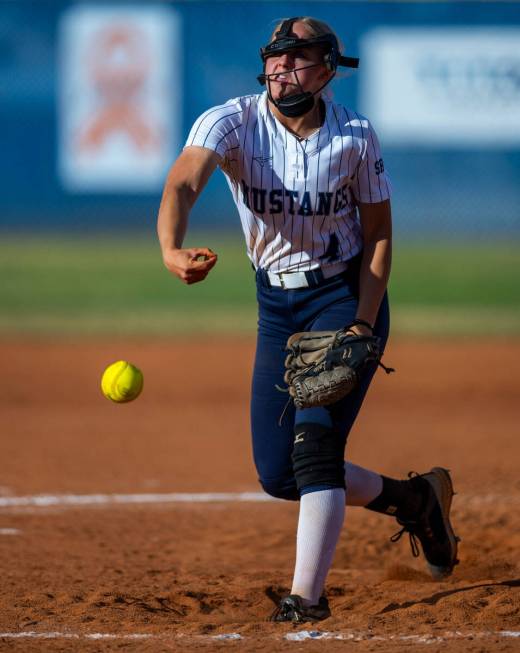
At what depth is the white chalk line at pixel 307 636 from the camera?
300cm

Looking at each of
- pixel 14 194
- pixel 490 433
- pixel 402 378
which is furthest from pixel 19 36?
pixel 490 433

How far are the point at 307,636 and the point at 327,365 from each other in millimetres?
787

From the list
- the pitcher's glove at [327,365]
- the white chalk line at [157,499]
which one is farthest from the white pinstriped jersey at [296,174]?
the white chalk line at [157,499]

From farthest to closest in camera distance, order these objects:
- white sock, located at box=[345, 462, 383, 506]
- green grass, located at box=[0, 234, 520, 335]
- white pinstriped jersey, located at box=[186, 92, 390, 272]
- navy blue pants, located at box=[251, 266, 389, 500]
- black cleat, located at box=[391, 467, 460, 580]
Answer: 1. green grass, located at box=[0, 234, 520, 335]
2. black cleat, located at box=[391, 467, 460, 580]
3. white sock, located at box=[345, 462, 383, 506]
4. navy blue pants, located at box=[251, 266, 389, 500]
5. white pinstriped jersey, located at box=[186, 92, 390, 272]

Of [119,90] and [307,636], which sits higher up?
[119,90]

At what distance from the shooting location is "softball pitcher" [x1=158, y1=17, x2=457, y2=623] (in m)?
3.18

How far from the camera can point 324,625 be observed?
3131 millimetres

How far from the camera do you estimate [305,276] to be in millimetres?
3398

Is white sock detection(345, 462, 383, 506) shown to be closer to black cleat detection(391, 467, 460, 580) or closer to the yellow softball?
black cleat detection(391, 467, 460, 580)

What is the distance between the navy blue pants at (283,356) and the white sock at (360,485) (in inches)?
8.5

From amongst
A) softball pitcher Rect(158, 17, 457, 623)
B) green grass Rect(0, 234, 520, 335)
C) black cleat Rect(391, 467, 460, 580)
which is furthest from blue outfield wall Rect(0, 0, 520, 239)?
softball pitcher Rect(158, 17, 457, 623)

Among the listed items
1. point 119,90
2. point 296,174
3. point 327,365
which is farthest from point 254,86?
point 327,365

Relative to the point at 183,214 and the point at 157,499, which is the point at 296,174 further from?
the point at 157,499

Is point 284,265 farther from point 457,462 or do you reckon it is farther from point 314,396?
point 457,462
